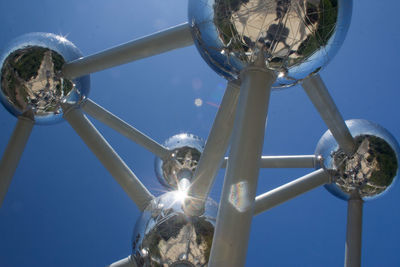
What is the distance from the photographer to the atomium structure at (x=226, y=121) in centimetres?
339

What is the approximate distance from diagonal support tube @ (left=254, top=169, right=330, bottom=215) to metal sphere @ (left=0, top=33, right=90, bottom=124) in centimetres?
292

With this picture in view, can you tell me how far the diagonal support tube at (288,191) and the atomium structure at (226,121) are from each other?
2cm

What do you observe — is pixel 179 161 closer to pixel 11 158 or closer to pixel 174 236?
pixel 11 158

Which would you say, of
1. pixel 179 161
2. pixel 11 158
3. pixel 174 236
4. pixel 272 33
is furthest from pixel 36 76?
pixel 272 33

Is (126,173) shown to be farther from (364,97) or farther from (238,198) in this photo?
(364,97)

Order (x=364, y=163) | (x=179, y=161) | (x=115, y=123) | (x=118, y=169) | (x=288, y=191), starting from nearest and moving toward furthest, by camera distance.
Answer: (x=118, y=169) < (x=288, y=191) < (x=364, y=163) < (x=115, y=123) < (x=179, y=161)

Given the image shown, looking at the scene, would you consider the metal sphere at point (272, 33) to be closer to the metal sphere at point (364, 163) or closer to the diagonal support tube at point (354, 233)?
the metal sphere at point (364, 163)

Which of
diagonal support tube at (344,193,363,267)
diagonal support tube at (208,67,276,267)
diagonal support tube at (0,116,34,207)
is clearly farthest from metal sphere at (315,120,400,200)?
diagonal support tube at (0,116,34,207)

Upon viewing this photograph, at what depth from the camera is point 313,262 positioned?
1439 centimetres

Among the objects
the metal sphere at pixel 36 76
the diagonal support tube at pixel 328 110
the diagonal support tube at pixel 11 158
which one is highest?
the diagonal support tube at pixel 328 110

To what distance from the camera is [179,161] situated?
803 centimetres

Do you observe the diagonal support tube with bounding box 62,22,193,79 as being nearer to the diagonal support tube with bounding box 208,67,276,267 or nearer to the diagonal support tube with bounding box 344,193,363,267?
the diagonal support tube with bounding box 208,67,276,267

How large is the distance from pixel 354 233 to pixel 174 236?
3.07 meters

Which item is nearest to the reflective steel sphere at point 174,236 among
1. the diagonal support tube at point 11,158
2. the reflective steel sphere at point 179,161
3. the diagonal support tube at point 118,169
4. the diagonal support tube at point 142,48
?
the diagonal support tube at point 118,169
